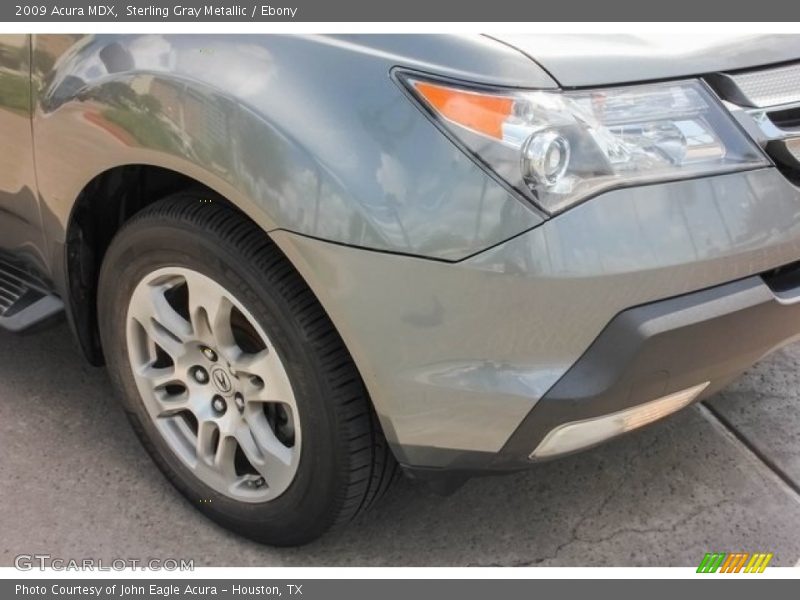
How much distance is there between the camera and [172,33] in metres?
1.93

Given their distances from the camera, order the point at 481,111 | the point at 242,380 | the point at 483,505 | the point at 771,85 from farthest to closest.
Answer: the point at 483,505 → the point at 242,380 → the point at 771,85 → the point at 481,111

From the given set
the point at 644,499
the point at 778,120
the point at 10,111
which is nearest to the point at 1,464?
the point at 10,111

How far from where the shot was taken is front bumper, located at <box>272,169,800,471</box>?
1677 mm

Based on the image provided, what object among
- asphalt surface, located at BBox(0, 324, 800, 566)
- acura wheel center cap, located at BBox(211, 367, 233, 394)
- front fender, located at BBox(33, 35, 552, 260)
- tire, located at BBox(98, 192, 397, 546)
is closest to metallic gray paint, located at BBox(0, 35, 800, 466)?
front fender, located at BBox(33, 35, 552, 260)

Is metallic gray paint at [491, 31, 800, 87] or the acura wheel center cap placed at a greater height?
metallic gray paint at [491, 31, 800, 87]

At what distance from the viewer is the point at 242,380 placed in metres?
2.13

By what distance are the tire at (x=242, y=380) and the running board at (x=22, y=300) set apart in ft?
0.90

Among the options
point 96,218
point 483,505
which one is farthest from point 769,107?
point 96,218

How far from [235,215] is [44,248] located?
0.75 meters

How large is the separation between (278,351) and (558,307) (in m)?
0.65

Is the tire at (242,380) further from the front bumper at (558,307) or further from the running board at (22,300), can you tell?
the running board at (22,300)

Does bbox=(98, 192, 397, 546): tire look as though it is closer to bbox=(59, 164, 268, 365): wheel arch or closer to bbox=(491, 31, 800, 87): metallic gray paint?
bbox=(59, 164, 268, 365): wheel arch

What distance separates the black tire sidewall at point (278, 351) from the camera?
1.93 m

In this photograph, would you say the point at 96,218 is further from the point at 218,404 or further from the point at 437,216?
the point at 437,216
